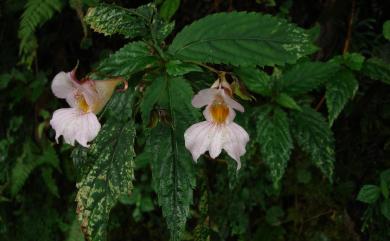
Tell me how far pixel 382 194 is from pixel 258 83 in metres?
0.80

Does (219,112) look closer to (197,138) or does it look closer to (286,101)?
(197,138)

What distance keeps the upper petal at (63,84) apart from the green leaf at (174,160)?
10.1 inches

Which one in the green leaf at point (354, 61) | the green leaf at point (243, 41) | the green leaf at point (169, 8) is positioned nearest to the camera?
the green leaf at point (243, 41)

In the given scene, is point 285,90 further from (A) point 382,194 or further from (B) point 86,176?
(B) point 86,176

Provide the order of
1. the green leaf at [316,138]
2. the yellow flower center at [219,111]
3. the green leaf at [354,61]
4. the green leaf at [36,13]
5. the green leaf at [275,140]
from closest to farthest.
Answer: the yellow flower center at [219,111]
the green leaf at [275,140]
the green leaf at [316,138]
the green leaf at [354,61]
the green leaf at [36,13]

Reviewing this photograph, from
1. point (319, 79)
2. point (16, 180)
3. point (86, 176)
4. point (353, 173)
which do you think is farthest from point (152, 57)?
point (16, 180)

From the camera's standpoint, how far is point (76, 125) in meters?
1.18

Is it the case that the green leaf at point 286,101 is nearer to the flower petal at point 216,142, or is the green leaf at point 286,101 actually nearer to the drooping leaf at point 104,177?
the flower petal at point 216,142

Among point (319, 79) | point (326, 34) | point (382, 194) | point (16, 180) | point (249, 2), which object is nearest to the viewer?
point (319, 79)

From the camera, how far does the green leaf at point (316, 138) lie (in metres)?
1.76

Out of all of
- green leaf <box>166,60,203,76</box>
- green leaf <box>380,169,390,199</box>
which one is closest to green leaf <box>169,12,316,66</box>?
green leaf <box>166,60,203,76</box>

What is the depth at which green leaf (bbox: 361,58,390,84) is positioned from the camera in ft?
6.16

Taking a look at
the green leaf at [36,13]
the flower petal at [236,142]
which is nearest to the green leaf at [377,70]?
the flower petal at [236,142]

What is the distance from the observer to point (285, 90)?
182 centimetres
